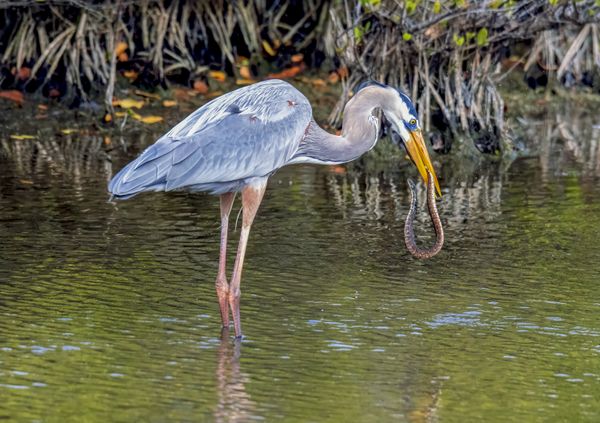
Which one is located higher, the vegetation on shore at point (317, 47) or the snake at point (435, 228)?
the vegetation on shore at point (317, 47)

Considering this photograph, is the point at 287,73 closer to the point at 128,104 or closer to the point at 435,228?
the point at 128,104

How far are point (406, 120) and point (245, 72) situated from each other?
754cm

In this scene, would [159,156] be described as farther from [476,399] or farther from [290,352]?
[476,399]

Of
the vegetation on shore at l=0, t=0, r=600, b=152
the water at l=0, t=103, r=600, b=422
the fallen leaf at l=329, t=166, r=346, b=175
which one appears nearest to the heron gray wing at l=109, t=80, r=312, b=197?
the water at l=0, t=103, r=600, b=422

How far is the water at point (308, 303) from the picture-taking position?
6.11 m

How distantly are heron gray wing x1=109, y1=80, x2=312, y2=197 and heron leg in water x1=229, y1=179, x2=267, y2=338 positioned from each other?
0.13m

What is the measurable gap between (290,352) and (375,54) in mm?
6469

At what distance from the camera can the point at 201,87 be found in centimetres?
1498

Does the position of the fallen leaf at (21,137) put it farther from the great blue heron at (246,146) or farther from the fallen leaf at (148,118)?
the great blue heron at (246,146)

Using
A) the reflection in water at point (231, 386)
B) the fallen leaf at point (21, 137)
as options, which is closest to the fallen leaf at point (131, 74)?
the fallen leaf at point (21, 137)

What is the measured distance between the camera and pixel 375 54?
506 inches

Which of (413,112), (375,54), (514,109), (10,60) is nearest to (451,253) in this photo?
(413,112)

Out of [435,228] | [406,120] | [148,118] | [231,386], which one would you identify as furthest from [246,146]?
[148,118]

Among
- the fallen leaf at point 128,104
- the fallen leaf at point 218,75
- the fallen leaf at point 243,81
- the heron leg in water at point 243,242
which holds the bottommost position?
the heron leg in water at point 243,242
